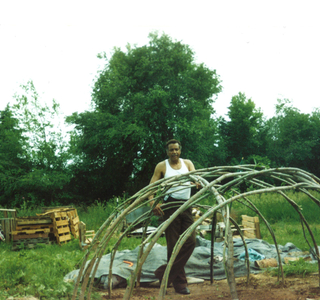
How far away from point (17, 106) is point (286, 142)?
19543mm

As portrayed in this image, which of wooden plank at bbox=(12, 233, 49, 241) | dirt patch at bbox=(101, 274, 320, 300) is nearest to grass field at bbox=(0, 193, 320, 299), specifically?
wooden plank at bbox=(12, 233, 49, 241)

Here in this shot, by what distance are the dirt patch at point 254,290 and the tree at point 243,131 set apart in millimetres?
20702

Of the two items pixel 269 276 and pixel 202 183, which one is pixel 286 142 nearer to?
pixel 269 276

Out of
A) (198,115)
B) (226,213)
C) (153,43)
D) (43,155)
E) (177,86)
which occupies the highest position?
(153,43)

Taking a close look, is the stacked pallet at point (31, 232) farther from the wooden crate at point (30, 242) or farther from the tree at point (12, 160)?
the tree at point (12, 160)

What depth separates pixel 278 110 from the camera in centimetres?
2917

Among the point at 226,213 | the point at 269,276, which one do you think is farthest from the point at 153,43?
the point at 226,213

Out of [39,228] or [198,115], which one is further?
[198,115]

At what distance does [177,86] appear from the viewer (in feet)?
57.0

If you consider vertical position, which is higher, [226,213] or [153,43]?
[153,43]

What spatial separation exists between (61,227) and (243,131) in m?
20.3

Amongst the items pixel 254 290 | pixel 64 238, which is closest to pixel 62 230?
pixel 64 238

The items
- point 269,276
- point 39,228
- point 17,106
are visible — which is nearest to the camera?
point 269,276

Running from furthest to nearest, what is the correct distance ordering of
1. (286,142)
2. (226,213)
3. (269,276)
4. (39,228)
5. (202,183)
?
(286,142) < (39,228) < (269,276) < (202,183) < (226,213)
